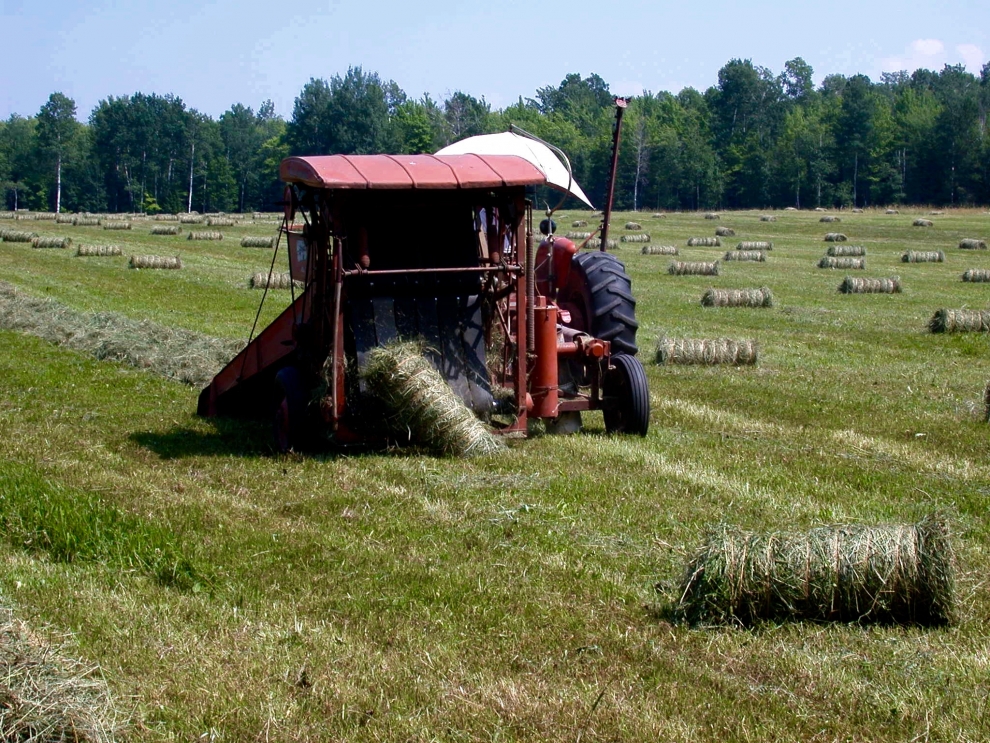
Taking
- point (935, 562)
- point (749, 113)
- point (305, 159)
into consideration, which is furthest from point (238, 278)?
point (749, 113)

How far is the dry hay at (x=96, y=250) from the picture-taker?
3195cm

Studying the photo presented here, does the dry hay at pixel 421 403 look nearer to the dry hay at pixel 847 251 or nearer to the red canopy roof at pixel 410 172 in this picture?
the red canopy roof at pixel 410 172

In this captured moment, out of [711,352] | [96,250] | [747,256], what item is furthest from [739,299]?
[96,250]

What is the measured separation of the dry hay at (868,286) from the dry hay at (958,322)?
612cm

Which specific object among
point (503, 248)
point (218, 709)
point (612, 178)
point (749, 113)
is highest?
point (749, 113)

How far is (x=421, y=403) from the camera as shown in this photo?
8984mm

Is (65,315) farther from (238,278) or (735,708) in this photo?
(735,708)

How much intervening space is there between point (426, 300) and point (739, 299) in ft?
43.0

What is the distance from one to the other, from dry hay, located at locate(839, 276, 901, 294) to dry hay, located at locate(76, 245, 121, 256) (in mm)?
18380

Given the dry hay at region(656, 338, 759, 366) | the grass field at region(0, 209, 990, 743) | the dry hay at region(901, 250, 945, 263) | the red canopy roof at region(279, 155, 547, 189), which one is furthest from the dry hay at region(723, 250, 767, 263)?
the red canopy roof at region(279, 155, 547, 189)

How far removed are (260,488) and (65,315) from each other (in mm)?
11156

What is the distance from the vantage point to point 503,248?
9.85 meters

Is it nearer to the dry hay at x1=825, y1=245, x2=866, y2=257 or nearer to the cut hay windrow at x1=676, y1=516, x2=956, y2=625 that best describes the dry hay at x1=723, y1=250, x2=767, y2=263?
the dry hay at x1=825, y1=245, x2=866, y2=257

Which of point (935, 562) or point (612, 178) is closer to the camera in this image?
point (935, 562)
